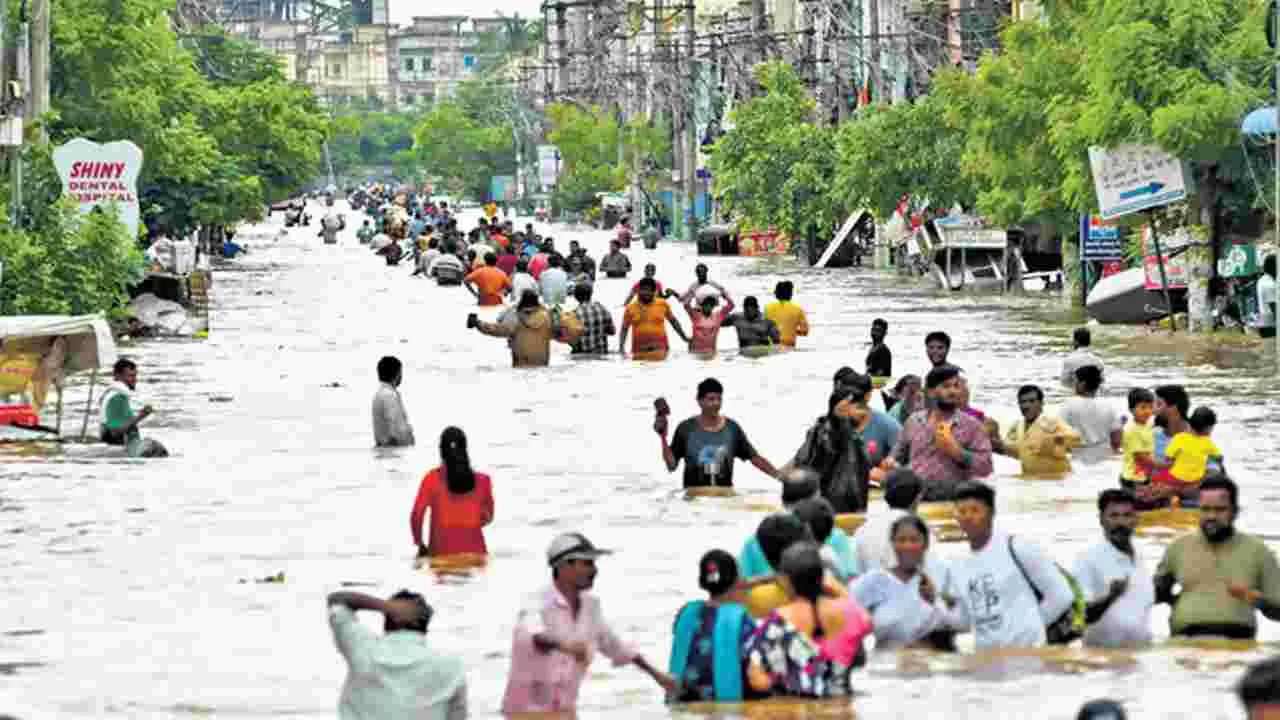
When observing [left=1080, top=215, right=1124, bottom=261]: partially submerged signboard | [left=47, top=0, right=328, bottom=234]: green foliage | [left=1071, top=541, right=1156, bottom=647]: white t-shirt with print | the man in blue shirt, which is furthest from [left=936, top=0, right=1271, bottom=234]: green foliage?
[left=1071, top=541, right=1156, bottom=647]: white t-shirt with print

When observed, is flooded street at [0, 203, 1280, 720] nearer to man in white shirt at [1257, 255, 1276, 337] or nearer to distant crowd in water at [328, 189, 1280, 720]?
distant crowd in water at [328, 189, 1280, 720]

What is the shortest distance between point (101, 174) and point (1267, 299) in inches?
626

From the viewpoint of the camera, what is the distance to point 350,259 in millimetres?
112062

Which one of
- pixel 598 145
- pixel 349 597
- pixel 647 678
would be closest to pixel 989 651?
pixel 647 678

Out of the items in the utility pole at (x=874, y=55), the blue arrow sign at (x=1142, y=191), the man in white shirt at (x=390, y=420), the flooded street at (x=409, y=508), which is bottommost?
the flooded street at (x=409, y=508)

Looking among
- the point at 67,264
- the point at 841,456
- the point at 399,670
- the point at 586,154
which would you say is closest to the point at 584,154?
the point at 586,154

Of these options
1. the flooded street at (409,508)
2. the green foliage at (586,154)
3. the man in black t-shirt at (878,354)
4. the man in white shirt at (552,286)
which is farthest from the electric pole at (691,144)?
the man in black t-shirt at (878,354)

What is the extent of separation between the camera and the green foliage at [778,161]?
9038cm

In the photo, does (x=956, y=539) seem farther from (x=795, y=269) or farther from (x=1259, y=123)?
(x=795, y=269)

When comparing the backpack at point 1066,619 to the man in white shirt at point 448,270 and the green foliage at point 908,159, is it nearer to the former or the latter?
the green foliage at point 908,159

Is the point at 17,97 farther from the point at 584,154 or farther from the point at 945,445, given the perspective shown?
the point at 584,154

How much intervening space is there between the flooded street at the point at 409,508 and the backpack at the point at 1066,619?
159 millimetres

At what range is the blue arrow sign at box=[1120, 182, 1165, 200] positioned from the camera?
49.6m

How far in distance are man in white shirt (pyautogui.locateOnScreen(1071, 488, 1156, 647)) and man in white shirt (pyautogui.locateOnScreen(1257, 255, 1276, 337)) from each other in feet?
99.8
